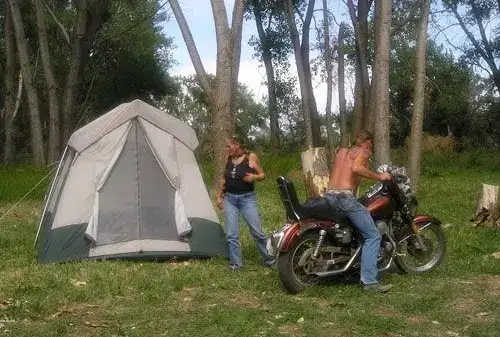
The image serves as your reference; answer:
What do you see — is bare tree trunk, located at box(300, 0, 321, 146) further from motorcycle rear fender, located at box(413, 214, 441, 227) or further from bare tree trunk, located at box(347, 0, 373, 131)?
motorcycle rear fender, located at box(413, 214, 441, 227)

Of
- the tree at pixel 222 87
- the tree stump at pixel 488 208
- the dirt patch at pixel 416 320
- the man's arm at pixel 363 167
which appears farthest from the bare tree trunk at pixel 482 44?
the dirt patch at pixel 416 320

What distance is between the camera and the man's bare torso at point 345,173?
7.97 meters

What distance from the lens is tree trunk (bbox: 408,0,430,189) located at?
1636 centimetres

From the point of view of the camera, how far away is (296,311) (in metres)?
7.12

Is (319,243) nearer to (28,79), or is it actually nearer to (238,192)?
(238,192)

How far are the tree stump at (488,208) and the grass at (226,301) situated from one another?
1698 millimetres

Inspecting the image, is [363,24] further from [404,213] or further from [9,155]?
[404,213]

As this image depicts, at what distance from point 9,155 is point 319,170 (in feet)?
69.4

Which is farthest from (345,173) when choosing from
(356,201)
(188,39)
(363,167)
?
(188,39)

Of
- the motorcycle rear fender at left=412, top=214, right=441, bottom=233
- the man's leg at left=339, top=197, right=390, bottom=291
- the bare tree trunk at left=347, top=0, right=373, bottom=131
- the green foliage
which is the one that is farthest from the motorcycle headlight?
the green foliage

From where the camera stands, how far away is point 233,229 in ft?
30.0

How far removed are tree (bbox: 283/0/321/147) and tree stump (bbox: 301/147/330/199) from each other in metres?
17.4

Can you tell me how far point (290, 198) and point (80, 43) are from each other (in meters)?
17.8

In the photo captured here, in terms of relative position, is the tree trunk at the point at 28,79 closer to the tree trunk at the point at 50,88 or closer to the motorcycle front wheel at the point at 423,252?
the tree trunk at the point at 50,88
